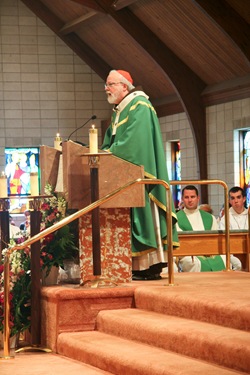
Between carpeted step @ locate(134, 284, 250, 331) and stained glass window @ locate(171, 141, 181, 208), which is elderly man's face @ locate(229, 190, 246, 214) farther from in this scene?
stained glass window @ locate(171, 141, 181, 208)

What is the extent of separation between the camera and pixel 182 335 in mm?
5160

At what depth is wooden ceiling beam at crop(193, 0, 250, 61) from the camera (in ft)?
41.4

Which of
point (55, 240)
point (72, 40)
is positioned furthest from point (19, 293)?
point (72, 40)

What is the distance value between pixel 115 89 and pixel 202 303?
223 cm

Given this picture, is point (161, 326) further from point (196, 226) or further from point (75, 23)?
point (75, 23)

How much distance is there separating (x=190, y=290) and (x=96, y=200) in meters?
0.88

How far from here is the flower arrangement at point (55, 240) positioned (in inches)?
263

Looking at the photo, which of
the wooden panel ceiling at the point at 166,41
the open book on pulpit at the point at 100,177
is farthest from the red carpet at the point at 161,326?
the wooden panel ceiling at the point at 166,41

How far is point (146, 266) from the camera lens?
6.83 meters

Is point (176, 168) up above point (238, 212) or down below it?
above

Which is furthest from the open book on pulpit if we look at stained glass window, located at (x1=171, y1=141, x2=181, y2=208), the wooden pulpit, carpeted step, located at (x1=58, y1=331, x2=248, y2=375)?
stained glass window, located at (x1=171, y1=141, x2=181, y2=208)

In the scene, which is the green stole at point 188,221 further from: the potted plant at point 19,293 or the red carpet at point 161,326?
the potted plant at point 19,293

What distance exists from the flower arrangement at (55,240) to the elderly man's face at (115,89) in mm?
901

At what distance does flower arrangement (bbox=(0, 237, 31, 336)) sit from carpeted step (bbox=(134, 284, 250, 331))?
83 cm
